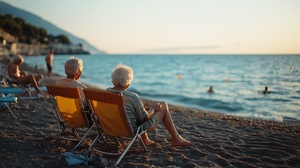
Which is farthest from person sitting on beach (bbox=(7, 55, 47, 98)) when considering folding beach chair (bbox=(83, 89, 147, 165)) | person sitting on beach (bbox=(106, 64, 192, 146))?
person sitting on beach (bbox=(106, 64, 192, 146))

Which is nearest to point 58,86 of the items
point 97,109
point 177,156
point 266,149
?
point 97,109

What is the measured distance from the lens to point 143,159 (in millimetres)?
3969

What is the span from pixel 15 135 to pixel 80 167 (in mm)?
1762

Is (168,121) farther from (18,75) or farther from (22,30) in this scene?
(22,30)

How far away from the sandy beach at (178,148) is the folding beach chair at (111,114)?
36 cm

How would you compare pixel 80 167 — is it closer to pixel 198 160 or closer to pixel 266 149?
pixel 198 160

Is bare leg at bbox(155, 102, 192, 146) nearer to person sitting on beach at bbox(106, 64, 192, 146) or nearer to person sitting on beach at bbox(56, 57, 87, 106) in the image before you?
person sitting on beach at bbox(106, 64, 192, 146)

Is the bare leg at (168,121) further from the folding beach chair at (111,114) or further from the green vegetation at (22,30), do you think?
the green vegetation at (22,30)

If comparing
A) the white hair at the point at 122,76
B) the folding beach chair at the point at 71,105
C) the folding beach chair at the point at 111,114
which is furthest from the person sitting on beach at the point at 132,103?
the folding beach chair at the point at 71,105

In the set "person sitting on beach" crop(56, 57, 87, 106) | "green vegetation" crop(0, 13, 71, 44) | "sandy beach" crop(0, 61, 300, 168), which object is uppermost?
"green vegetation" crop(0, 13, 71, 44)

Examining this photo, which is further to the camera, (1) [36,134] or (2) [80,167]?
(1) [36,134]

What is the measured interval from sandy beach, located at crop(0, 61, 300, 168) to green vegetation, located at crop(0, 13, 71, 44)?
76.6 meters

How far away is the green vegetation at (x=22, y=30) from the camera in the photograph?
75.7m

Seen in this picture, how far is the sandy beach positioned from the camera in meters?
3.82
